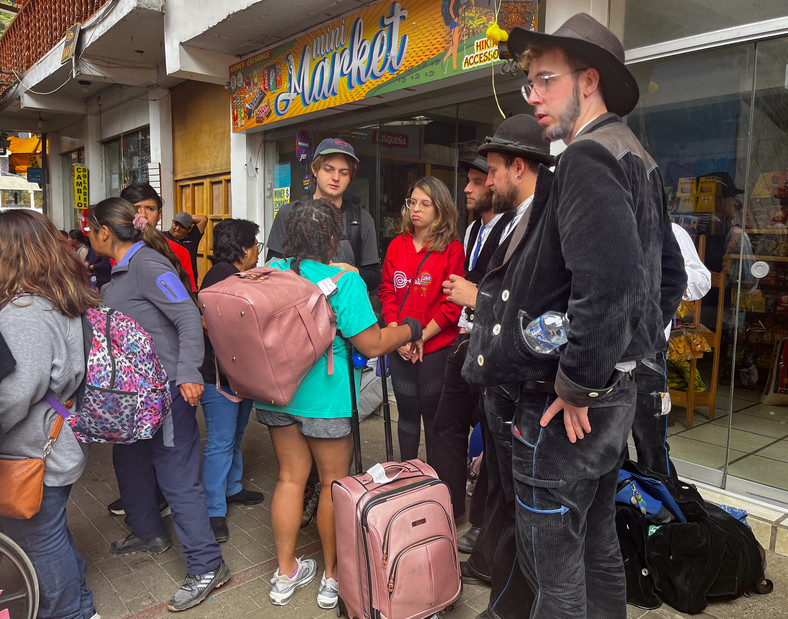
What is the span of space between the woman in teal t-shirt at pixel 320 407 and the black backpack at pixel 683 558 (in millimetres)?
1369

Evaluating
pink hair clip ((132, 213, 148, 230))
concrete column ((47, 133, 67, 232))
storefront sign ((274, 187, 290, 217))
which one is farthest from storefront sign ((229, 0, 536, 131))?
concrete column ((47, 133, 67, 232))

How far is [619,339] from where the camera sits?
5.34 feet

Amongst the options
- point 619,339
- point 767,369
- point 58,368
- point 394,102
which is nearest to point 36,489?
point 58,368

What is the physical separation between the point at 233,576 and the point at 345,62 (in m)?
4.98

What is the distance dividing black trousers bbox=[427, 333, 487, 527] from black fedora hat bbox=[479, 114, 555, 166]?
41.4 inches

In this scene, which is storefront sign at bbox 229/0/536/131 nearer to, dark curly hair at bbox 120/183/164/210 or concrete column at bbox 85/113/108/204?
dark curly hair at bbox 120/183/164/210

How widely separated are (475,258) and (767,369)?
2.52 meters

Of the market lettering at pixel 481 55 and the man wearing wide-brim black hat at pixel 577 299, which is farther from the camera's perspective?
the market lettering at pixel 481 55

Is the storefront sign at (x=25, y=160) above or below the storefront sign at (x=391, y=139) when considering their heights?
above

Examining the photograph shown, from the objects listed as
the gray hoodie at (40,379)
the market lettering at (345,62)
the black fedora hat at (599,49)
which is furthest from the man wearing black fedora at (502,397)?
the market lettering at (345,62)

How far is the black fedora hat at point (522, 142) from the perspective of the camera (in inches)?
99.0

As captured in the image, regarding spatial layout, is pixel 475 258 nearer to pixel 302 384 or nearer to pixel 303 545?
pixel 302 384

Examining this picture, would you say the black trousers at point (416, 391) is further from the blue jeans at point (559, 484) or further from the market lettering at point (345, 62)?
the market lettering at point (345, 62)

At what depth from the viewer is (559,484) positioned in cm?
185
